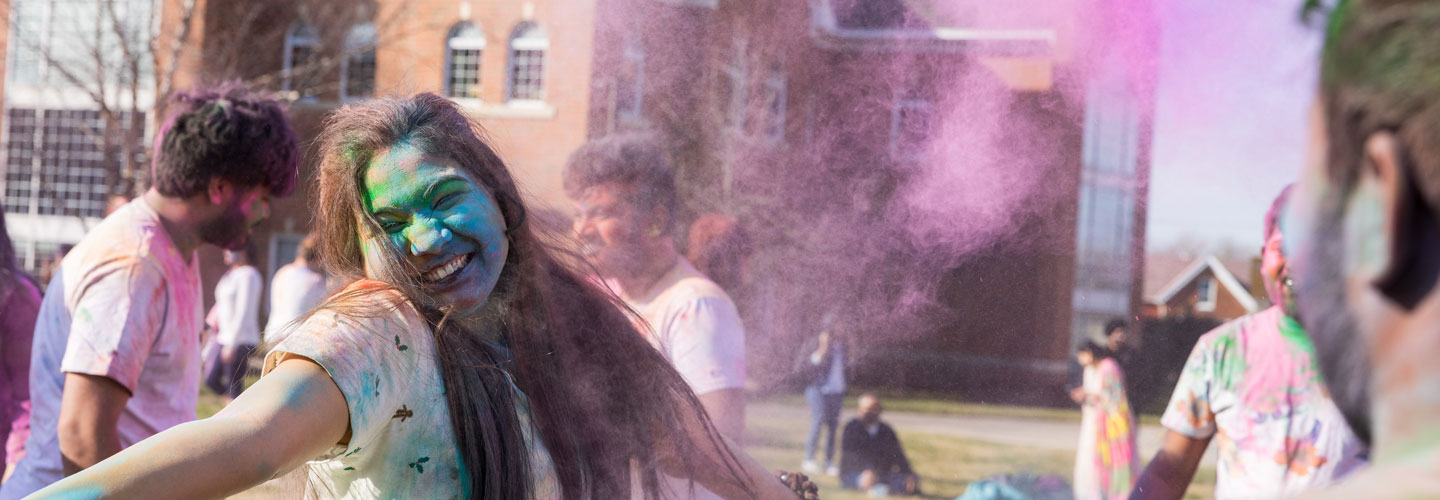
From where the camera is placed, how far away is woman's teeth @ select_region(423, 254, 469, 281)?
167 centimetres

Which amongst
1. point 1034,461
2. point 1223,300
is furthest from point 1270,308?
point 1034,461

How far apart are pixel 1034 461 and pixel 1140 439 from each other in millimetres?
697

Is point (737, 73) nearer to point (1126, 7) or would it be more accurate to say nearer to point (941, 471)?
point (1126, 7)

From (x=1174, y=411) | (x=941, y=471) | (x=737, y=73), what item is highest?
(x=737, y=73)

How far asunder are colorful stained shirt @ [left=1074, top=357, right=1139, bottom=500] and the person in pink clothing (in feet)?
9.62

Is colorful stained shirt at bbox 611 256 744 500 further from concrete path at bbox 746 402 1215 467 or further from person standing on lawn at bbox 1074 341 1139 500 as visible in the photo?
person standing on lawn at bbox 1074 341 1139 500

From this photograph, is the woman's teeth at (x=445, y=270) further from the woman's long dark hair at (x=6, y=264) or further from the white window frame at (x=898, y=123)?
the woman's long dark hair at (x=6, y=264)

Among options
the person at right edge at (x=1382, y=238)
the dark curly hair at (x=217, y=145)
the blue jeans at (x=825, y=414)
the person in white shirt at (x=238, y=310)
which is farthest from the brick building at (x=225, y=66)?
the person at right edge at (x=1382, y=238)

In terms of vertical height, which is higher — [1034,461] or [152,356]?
[152,356]

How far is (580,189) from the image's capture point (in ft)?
10.2

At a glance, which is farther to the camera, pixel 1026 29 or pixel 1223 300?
pixel 1223 300

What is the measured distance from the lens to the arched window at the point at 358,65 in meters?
15.4

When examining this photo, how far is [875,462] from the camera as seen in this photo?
784cm

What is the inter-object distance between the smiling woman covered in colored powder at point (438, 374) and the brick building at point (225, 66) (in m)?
9.36
